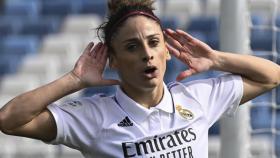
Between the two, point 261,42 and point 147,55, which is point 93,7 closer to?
point 261,42

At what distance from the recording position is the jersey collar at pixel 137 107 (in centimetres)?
259

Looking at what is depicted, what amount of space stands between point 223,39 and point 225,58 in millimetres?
635

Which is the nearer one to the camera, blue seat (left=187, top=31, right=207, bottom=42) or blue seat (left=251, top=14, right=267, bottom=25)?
blue seat (left=251, top=14, right=267, bottom=25)

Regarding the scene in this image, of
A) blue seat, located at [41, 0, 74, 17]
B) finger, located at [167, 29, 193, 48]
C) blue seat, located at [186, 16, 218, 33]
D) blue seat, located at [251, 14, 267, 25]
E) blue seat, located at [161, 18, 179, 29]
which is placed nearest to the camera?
finger, located at [167, 29, 193, 48]

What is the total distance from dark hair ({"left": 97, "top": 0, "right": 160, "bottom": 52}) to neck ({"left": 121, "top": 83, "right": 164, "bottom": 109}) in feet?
0.48

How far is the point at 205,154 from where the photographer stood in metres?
2.60

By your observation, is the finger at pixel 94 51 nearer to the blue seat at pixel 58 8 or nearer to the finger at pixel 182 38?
the finger at pixel 182 38

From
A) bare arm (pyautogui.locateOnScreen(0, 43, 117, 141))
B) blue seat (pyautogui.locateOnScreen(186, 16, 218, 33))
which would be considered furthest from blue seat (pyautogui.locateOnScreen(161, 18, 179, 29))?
bare arm (pyautogui.locateOnScreen(0, 43, 117, 141))

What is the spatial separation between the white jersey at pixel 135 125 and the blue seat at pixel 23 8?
708 centimetres

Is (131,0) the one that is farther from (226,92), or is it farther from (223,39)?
(223,39)

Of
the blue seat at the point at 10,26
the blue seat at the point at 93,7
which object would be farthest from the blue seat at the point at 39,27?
the blue seat at the point at 93,7

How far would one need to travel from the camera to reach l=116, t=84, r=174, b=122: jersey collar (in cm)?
259

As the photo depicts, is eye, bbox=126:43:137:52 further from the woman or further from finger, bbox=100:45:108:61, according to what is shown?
finger, bbox=100:45:108:61

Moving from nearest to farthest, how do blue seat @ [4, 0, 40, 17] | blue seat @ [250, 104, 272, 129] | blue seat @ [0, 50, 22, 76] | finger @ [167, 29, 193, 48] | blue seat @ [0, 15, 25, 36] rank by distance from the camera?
finger @ [167, 29, 193, 48] → blue seat @ [250, 104, 272, 129] → blue seat @ [0, 50, 22, 76] → blue seat @ [0, 15, 25, 36] → blue seat @ [4, 0, 40, 17]
